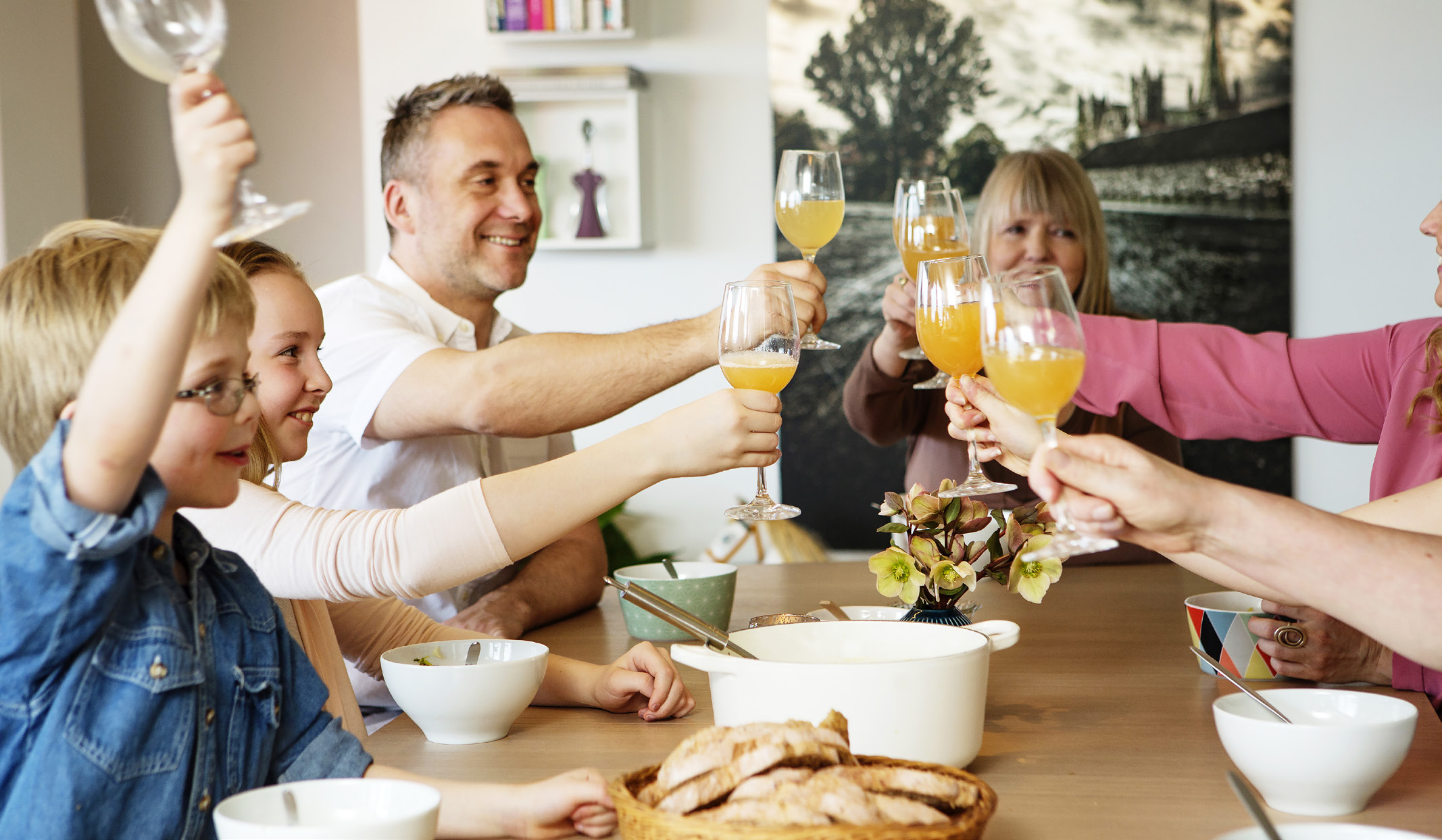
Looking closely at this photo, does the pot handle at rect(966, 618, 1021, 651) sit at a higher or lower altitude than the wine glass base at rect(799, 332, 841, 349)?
lower

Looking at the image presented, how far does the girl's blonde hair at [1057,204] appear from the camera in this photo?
Answer: 8.97 ft

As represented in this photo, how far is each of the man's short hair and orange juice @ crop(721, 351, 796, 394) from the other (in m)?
1.23

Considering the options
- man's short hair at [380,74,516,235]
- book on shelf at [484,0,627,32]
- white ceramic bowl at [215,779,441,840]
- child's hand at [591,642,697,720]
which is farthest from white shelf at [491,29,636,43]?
white ceramic bowl at [215,779,441,840]

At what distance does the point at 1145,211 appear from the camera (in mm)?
3463

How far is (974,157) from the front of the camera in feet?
11.6

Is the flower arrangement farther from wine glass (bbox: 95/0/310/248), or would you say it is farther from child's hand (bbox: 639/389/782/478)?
wine glass (bbox: 95/0/310/248)

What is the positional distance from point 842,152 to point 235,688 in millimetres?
2919

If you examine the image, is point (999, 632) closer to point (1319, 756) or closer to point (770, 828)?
point (1319, 756)

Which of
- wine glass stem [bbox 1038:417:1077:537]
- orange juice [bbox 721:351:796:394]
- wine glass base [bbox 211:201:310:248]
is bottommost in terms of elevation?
wine glass stem [bbox 1038:417:1077:537]

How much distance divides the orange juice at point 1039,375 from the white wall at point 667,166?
2667 mm

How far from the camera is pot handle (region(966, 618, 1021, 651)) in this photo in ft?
3.62

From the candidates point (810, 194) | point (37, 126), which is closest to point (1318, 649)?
point (810, 194)

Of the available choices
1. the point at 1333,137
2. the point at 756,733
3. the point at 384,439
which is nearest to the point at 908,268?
the point at 384,439

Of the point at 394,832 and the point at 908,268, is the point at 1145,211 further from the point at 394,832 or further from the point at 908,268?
the point at 394,832
